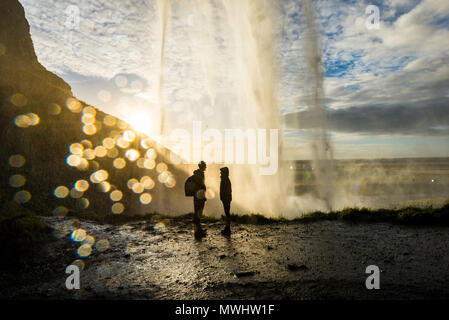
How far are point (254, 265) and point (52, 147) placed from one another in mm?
31688

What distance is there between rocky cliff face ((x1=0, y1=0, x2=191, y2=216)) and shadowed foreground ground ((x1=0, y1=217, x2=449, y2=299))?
1719 centimetres

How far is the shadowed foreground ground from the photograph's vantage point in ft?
13.4

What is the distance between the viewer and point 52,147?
2739 centimetres

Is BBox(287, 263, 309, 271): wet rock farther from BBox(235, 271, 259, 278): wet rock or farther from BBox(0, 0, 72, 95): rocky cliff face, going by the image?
BBox(0, 0, 72, 95): rocky cliff face

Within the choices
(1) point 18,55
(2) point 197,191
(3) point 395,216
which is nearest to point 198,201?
(2) point 197,191

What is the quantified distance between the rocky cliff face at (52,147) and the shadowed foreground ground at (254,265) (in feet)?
56.4

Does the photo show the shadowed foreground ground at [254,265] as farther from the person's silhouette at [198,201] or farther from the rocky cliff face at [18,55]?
the rocky cliff face at [18,55]

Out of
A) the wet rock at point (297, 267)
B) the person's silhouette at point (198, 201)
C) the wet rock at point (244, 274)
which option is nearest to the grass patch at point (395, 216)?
the person's silhouette at point (198, 201)

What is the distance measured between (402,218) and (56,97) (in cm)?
4138

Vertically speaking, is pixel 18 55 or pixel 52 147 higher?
pixel 18 55

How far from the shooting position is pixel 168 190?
44.5 m

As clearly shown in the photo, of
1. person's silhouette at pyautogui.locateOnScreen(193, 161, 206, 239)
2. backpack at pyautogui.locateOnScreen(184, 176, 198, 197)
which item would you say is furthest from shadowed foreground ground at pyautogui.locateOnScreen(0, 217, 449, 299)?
backpack at pyautogui.locateOnScreen(184, 176, 198, 197)

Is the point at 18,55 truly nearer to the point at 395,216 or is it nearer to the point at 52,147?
the point at 52,147
